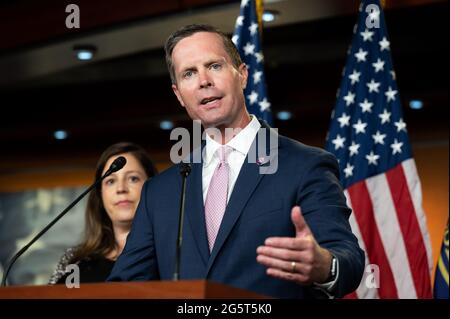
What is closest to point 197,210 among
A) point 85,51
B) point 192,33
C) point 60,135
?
point 192,33

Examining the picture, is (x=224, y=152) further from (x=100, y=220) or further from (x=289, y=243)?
(x=100, y=220)

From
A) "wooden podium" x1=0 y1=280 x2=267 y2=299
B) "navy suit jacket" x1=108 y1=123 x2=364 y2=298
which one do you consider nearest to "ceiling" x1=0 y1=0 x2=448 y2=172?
"navy suit jacket" x1=108 y1=123 x2=364 y2=298

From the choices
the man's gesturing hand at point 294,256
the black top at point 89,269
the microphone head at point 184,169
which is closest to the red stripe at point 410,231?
the black top at point 89,269

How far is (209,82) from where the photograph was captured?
256 centimetres

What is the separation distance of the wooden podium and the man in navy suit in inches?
17.7

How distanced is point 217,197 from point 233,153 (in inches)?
6.4

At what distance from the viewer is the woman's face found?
407cm

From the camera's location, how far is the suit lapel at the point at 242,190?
2299mm

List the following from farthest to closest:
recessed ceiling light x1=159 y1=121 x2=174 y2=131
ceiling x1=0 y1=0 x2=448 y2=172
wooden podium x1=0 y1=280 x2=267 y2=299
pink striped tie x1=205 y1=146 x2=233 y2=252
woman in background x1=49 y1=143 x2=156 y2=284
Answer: recessed ceiling light x1=159 y1=121 x2=174 y2=131
ceiling x1=0 y1=0 x2=448 y2=172
woman in background x1=49 y1=143 x2=156 y2=284
pink striped tie x1=205 y1=146 x2=233 y2=252
wooden podium x1=0 y1=280 x2=267 y2=299

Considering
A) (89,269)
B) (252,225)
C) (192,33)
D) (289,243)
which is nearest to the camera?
(289,243)

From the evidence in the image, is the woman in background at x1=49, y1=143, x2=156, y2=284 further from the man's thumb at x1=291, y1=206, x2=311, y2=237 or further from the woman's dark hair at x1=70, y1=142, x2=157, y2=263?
the man's thumb at x1=291, y1=206, x2=311, y2=237

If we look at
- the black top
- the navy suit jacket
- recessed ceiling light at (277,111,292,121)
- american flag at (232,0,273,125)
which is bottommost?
the navy suit jacket

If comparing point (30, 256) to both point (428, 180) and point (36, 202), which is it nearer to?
point (36, 202)
